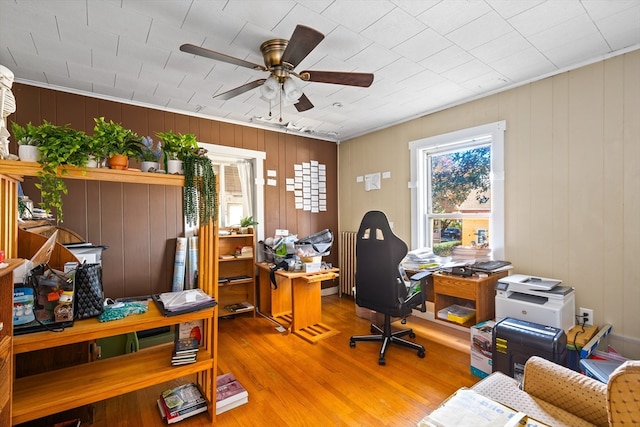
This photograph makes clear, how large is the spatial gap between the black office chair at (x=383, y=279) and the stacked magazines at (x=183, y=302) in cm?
143

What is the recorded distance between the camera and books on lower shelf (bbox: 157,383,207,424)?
73.0 inches

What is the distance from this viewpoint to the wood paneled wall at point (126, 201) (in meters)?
2.81

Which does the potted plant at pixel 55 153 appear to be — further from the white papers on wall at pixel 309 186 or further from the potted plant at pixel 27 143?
the white papers on wall at pixel 309 186

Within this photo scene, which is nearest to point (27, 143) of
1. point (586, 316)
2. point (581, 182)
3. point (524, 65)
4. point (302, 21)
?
point (302, 21)

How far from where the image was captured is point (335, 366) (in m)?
2.56

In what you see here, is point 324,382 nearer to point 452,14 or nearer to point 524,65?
point 452,14

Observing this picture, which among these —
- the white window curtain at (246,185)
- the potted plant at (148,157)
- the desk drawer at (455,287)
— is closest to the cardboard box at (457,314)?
the desk drawer at (455,287)

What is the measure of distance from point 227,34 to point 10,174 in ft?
4.78

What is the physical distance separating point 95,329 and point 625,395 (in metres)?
2.18

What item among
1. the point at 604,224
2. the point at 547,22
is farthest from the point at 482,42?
the point at 604,224

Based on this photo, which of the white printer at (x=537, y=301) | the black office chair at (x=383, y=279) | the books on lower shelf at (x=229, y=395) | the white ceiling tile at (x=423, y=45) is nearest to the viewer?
the books on lower shelf at (x=229, y=395)

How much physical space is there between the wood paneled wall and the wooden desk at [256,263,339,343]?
1209 mm

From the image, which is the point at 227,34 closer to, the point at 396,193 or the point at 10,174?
the point at 10,174

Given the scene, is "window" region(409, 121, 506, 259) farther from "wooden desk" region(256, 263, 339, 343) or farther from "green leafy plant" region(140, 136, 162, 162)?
"green leafy plant" region(140, 136, 162, 162)
